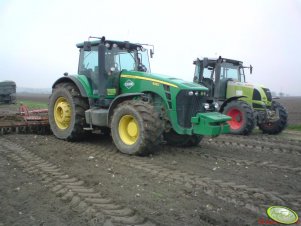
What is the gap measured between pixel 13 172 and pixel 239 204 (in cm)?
364

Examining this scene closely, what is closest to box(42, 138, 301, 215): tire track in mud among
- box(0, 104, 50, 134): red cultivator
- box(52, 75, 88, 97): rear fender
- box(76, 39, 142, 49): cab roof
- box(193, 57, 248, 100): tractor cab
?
box(52, 75, 88, 97): rear fender

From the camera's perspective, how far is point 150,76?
25.9 feet

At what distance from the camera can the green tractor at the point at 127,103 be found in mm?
7355

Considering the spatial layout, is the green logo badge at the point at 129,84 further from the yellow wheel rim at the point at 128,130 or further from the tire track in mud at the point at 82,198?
the tire track in mud at the point at 82,198

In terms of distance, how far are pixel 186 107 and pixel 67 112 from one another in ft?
10.4

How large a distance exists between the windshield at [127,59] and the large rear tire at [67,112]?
119cm

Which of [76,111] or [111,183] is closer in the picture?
[111,183]

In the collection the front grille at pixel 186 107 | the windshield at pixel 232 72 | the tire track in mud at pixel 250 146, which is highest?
the windshield at pixel 232 72

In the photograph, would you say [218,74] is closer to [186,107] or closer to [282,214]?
[186,107]

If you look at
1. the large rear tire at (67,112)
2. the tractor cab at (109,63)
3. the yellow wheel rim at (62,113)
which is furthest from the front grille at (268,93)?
the yellow wheel rim at (62,113)

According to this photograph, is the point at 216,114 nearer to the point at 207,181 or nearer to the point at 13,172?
the point at 207,181

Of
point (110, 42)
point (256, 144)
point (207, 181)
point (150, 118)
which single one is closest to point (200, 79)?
point (256, 144)

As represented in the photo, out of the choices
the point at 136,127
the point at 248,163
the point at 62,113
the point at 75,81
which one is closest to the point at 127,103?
the point at 136,127

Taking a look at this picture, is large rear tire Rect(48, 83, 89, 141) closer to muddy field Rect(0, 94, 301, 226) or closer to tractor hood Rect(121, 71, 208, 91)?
muddy field Rect(0, 94, 301, 226)
